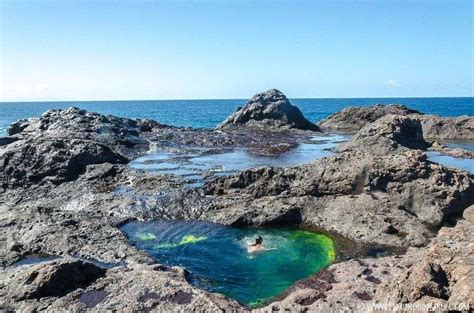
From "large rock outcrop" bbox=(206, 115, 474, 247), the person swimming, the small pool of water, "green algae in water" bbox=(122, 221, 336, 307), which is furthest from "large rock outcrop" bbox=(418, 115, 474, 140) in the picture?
the person swimming

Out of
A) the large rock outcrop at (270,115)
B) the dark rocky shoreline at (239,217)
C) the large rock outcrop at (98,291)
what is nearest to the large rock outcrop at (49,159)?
the dark rocky shoreline at (239,217)

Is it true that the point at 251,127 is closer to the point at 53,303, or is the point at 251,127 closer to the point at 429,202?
the point at 429,202

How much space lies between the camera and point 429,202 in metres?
24.1

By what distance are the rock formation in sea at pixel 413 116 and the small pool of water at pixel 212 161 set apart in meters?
23.1

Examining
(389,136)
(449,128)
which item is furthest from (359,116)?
(389,136)

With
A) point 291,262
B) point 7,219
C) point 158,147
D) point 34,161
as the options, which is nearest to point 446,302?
point 291,262

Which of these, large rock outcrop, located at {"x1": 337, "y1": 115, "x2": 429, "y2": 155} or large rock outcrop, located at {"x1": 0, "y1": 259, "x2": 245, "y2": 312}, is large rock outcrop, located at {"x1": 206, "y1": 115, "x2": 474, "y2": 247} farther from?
large rock outcrop, located at {"x1": 337, "y1": 115, "x2": 429, "y2": 155}

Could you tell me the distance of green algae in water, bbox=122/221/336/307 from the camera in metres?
17.7

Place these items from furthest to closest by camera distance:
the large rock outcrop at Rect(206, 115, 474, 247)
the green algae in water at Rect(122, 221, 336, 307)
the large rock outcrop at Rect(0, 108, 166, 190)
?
1. the large rock outcrop at Rect(0, 108, 166, 190)
2. the large rock outcrop at Rect(206, 115, 474, 247)
3. the green algae in water at Rect(122, 221, 336, 307)

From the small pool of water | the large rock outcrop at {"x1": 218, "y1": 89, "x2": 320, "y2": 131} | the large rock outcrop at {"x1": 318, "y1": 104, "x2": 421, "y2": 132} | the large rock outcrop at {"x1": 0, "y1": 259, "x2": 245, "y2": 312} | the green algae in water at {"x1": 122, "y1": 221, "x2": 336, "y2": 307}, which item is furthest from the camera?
the large rock outcrop at {"x1": 318, "y1": 104, "x2": 421, "y2": 132}

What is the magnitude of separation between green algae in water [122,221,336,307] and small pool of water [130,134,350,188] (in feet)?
24.7

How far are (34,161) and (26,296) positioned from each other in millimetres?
22894

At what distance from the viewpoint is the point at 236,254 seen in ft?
68.9

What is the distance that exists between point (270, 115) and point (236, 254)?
60.2m
